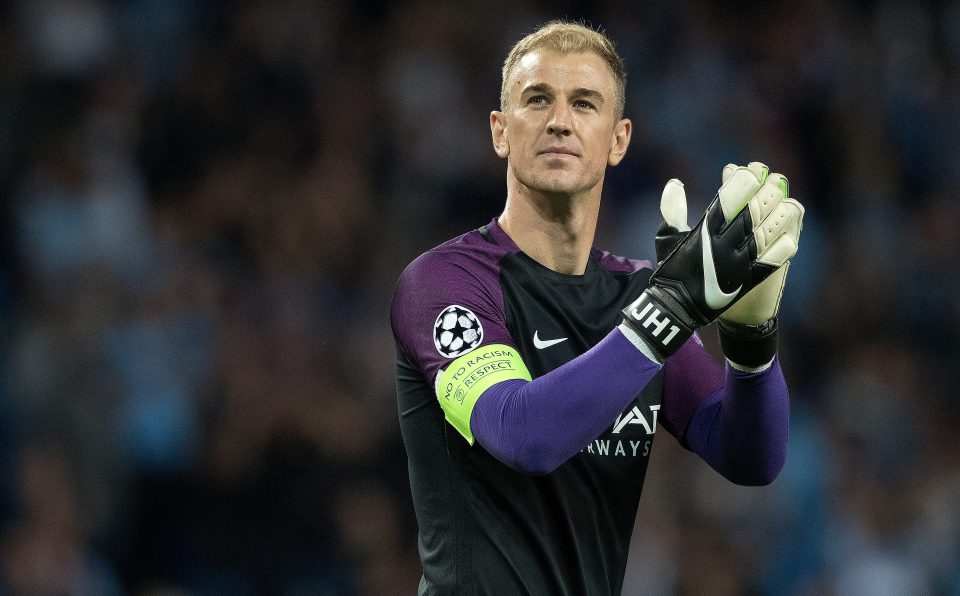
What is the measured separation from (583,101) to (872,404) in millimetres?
4928

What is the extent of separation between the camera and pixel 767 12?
957 centimetres

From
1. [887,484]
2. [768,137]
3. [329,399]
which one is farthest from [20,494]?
[768,137]

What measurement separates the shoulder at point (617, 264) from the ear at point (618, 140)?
245 millimetres

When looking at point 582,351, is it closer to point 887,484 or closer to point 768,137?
point 887,484

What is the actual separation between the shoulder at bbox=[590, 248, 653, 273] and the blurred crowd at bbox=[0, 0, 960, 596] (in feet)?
9.72

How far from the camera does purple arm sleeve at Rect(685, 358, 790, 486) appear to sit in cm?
322

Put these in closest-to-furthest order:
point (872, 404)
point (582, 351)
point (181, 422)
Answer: point (582, 351), point (181, 422), point (872, 404)

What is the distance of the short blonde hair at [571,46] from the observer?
3404 mm

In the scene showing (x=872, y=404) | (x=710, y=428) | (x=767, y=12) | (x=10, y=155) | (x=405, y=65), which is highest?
(x=767, y=12)

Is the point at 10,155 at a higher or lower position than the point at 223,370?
higher

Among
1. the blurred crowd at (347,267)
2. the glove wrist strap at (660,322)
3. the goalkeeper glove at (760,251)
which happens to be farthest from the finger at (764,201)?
the blurred crowd at (347,267)

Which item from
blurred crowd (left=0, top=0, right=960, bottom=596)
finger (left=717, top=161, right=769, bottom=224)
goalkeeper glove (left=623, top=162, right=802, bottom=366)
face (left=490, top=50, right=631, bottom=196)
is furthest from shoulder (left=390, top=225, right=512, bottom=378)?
blurred crowd (left=0, top=0, right=960, bottom=596)

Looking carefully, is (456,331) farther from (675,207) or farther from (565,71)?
(565,71)

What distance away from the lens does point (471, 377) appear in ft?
9.57
